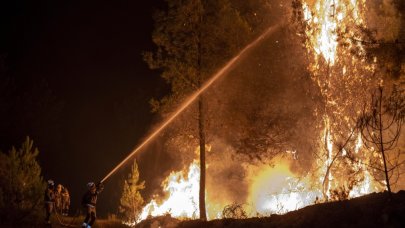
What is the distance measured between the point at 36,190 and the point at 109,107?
43.4 metres

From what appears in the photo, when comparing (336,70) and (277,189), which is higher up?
(336,70)

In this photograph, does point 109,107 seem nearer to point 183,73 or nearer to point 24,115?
point 24,115

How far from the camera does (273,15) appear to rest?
2645 cm

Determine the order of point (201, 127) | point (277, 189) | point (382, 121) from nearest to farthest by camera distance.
A: point (382, 121) < point (201, 127) < point (277, 189)

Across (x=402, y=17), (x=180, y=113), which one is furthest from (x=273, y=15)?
(x=402, y=17)

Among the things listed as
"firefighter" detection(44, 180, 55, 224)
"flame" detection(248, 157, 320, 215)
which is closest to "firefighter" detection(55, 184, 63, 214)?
"firefighter" detection(44, 180, 55, 224)

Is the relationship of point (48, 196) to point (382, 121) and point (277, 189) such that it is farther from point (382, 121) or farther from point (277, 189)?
point (277, 189)

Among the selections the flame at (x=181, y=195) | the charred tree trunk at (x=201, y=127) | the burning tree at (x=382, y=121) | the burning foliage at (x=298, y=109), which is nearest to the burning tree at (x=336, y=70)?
the burning foliage at (x=298, y=109)

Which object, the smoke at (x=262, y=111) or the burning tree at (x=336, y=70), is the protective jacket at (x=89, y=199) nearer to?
the smoke at (x=262, y=111)

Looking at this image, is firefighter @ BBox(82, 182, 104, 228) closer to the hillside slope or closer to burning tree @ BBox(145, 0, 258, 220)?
burning tree @ BBox(145, 0, 258, 220)

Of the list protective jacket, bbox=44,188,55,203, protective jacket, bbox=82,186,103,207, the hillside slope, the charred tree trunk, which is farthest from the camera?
the charred tree trunk

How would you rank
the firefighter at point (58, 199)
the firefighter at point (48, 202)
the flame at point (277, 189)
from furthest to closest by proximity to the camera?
the flame at point (277, 189), the firefighter at point (58, 199), the firefighter at point (48, 202)

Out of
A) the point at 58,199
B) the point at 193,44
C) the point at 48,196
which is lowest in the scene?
the point at 48,196

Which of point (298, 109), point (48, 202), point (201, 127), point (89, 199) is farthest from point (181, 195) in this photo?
point (89, 199)
